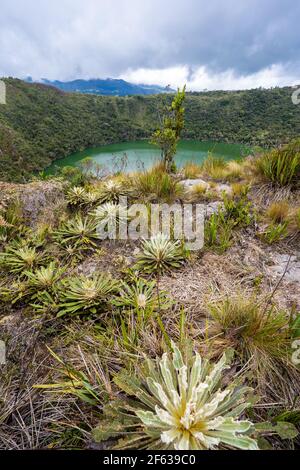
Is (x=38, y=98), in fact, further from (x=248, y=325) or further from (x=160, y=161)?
(x=248, y=325)

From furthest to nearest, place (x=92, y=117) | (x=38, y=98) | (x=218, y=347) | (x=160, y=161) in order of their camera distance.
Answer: (x=92, y=117) → (x=38, y=98) → (x=160, y=161) → (x=218, y=347)

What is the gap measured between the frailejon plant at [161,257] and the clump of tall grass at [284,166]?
218cm

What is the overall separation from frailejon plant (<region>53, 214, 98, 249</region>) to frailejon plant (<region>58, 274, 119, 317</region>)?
0.82 metres

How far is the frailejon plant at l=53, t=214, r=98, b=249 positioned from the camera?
3.25m

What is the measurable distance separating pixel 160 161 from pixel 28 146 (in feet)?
130

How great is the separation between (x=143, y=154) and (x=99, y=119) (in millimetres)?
37696

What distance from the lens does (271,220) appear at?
3.24 meters

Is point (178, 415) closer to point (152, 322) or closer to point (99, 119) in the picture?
point (152, 322)

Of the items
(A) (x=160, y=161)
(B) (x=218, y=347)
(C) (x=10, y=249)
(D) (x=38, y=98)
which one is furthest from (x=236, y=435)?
(D) (x=38, y=98)

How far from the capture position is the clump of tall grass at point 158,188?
13.2 ft

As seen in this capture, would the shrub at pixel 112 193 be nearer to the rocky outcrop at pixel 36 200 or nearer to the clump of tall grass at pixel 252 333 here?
the rocky outcrop at pixel 36 200
